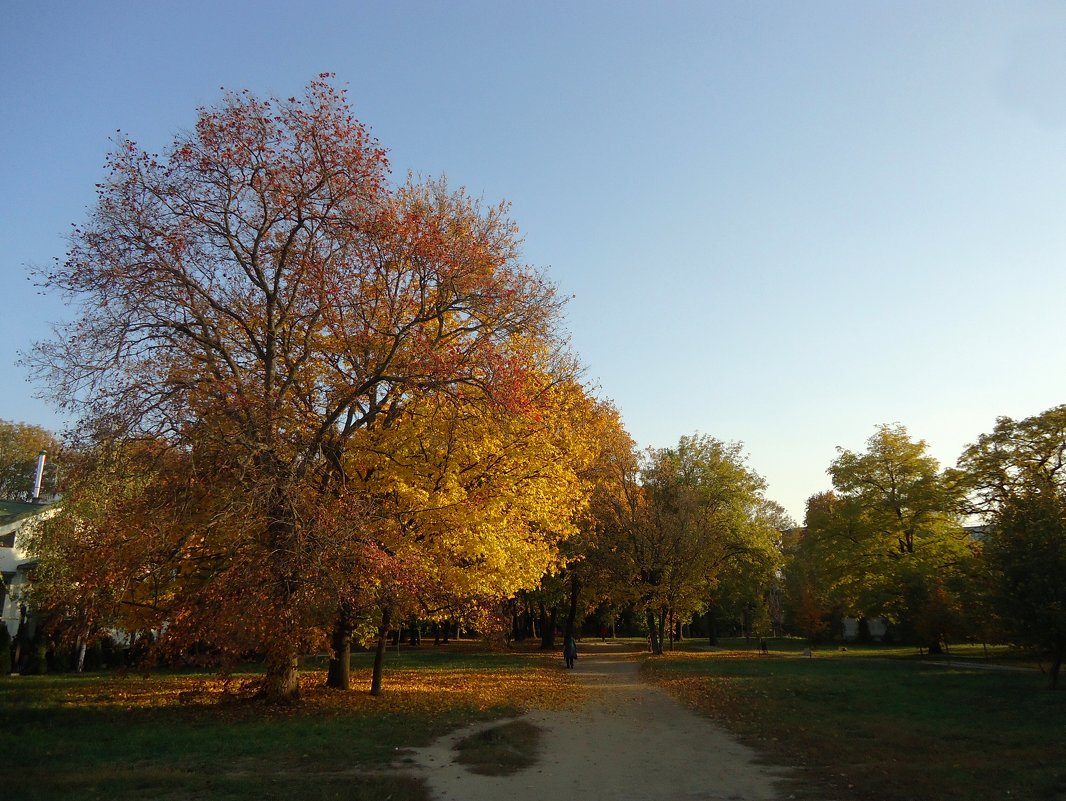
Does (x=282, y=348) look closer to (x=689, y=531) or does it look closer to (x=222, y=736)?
(x=222, y=736)

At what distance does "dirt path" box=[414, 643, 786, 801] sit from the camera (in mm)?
8992

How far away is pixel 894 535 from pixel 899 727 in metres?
26.2

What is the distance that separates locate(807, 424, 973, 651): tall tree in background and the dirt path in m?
21.0

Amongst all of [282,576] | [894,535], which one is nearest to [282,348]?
[282,576]

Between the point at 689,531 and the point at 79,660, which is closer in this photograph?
the point at 79,660

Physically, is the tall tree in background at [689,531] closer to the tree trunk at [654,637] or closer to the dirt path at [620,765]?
the tree trunk at [654,637]

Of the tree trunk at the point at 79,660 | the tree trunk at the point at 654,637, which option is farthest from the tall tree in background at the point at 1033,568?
the tree trunk at the point at 79,660

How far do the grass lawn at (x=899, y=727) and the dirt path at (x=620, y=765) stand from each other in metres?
0.67

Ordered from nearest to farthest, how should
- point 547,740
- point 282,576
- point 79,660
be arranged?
1. point 547,740
2. point 282,576
3. point 79,660

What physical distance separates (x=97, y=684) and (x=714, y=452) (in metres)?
37.3

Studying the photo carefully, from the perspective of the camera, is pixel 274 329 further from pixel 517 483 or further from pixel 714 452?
pixel 714 452

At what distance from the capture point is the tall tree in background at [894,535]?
3222 centimetres

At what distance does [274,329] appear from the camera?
1503cm

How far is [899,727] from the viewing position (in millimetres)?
13312
